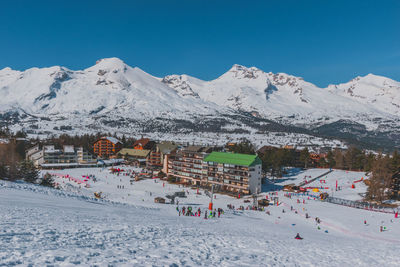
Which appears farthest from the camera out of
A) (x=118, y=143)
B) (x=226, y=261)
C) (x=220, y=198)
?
(x=118, y=143)

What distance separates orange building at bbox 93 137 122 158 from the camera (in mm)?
147750

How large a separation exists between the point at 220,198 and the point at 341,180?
128 feet

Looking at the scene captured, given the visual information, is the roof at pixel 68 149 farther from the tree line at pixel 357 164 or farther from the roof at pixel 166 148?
the tree line at pixel 357 164

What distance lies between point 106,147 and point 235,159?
A: 95848 millimetres

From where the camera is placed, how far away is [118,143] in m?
151

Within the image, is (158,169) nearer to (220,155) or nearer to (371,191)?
(220,155)

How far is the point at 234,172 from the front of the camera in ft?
245

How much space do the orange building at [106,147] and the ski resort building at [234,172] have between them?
82.1 metres

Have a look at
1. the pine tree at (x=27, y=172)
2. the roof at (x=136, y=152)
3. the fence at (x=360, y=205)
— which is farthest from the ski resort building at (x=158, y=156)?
the fence at (x=360, y=205)

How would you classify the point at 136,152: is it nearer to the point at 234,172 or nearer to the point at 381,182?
the point at 234,172

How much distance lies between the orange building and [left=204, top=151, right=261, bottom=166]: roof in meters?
82.0

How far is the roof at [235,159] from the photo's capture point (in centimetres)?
7308

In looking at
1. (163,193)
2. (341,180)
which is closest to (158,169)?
(163,193)

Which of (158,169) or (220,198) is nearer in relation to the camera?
(220,198)
